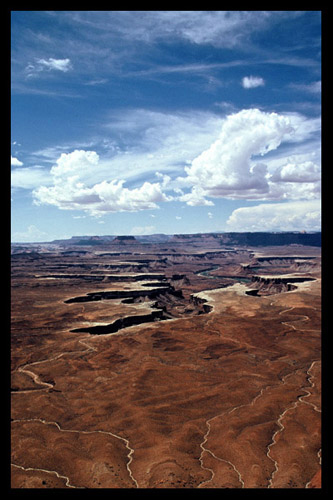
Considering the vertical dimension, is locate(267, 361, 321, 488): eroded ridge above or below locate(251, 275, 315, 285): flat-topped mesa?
below

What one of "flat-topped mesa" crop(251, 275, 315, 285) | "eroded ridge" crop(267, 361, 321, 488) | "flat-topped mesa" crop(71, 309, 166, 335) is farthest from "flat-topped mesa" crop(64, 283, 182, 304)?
"eroded ridge" crop(267, 361, 321, 488)

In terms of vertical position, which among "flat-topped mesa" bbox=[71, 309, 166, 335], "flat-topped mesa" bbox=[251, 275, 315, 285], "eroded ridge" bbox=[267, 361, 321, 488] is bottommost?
"flat-topped mesa" bbox=[71, 309, 166, 335]

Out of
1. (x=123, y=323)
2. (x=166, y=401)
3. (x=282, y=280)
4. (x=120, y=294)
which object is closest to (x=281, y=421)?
(x=166, y=401)

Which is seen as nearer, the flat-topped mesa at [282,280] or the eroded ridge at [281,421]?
the eroded ridge at [281,421]

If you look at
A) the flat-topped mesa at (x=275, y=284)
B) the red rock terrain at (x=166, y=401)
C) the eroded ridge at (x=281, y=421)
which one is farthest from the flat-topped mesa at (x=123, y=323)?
the flat-topped mesa at (x=275, y=284)

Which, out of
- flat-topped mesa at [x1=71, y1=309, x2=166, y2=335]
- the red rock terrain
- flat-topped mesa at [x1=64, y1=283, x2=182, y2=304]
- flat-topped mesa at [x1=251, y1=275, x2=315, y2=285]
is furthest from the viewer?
flat-topped mesa at [x1=251, y1=275, x2=315, y2=285]

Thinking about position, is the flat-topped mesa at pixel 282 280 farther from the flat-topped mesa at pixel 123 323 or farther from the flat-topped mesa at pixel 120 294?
the flat-topped mesa at pixel 123 323

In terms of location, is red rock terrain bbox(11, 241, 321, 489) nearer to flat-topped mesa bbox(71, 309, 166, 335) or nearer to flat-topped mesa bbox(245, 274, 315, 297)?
flat-topped mesa bbox(71, 309, 166, 335)
